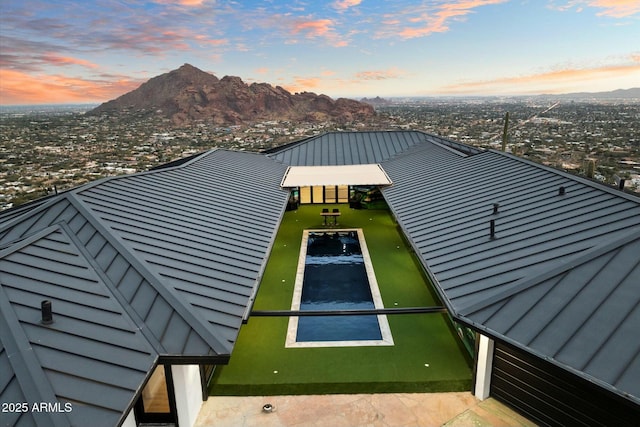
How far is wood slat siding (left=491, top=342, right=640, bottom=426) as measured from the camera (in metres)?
6.99

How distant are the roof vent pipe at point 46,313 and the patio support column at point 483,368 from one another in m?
9.44

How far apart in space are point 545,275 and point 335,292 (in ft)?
30.2

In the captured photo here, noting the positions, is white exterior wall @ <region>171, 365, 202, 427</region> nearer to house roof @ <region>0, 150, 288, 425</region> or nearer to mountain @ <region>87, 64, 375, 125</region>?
house roof @ <region>0, 150, 288, 425</region>

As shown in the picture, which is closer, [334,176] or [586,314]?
[586,314]

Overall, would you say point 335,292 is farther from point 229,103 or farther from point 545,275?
point 229,103

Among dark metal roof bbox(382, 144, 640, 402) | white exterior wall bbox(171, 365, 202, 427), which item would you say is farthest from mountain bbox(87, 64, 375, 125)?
white exterior wall bbox(171, 365, 202, 427)

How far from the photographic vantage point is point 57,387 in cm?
567

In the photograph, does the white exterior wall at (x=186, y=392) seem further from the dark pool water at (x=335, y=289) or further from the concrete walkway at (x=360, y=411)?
the dark pool water at (x=335, y=289)

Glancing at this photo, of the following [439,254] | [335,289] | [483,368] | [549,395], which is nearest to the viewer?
[549,395]

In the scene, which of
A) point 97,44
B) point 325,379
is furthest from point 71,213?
point 97,44

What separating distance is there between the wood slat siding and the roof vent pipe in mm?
8533

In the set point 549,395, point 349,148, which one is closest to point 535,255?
point 549,395

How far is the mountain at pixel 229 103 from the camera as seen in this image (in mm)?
102438

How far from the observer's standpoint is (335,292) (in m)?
16.6
